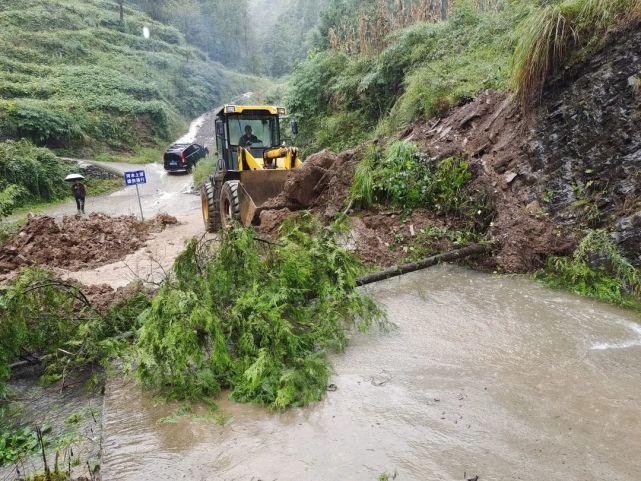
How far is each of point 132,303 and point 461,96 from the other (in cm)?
776

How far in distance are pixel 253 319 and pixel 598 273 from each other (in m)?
4.37

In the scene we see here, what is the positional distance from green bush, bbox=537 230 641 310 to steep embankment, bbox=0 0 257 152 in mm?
26340

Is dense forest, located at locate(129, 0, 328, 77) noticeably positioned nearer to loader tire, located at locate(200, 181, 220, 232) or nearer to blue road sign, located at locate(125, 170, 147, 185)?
blue road sign, located at locate(125, 170, 147, 185)

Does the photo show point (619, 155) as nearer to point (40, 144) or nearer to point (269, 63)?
point (40, 144)

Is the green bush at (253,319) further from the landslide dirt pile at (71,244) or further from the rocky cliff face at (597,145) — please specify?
the landslide dirt pile at (71,244)

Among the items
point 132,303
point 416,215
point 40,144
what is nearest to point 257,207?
point 416,215

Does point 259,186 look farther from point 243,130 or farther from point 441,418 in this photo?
point 441,418

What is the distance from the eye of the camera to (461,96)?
9.66 m

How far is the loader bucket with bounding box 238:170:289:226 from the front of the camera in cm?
939

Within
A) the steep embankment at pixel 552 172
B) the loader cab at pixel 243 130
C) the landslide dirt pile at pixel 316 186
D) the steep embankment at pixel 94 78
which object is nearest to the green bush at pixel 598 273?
the steep embankment at pixel 552 172

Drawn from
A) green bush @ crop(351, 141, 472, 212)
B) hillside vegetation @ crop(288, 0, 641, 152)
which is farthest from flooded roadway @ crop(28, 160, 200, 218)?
green bush @ crop(351, 141, 472, 212)

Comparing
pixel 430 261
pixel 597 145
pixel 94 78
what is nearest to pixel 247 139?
pixel 430 261

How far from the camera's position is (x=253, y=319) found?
14.0 feet

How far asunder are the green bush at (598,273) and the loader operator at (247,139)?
7.68 metres
